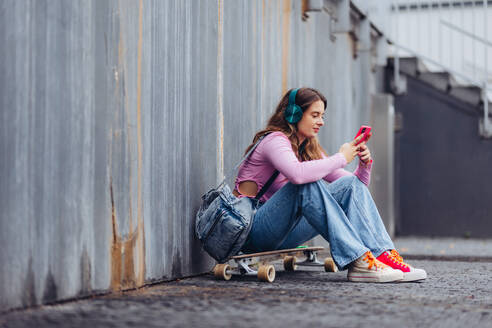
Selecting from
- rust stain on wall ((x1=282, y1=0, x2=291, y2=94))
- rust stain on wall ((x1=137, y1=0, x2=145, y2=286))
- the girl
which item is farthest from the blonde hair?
rust stain on wall ((x1=282, y1=0, x2=291, y2=94))

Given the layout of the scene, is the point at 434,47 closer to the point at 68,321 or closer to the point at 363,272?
the point at 363,272

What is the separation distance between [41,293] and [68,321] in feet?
1.18

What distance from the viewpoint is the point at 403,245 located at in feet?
29.4

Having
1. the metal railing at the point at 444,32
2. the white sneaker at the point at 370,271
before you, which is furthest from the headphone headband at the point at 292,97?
the metal railing at the point at 444,32

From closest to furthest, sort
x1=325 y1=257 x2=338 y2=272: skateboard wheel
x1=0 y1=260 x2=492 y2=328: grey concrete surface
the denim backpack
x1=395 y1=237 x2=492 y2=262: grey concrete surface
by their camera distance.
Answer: x1=0 y1=260 x2=492 y2=328: grey concrete surface
the denim backpack
x1=325 y1=257 x2=338 y2=272: skateboard wheel
x1=395 y1=237 x2=492 y2=262: grey concrete surface

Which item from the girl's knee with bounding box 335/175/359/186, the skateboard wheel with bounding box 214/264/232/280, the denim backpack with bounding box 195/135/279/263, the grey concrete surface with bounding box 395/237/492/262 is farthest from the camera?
the grey concrete surface with bounding box 395/237/492/262

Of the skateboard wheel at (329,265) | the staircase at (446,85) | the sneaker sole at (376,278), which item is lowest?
the skateboard wheel at (329,265)

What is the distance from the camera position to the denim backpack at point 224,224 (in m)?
4.23

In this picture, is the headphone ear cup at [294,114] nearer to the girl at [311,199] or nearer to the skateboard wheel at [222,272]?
the girl at [311,199]

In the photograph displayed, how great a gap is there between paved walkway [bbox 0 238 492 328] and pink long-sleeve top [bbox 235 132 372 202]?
1.85 ft

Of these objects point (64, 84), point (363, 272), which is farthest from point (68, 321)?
point (363, 272)

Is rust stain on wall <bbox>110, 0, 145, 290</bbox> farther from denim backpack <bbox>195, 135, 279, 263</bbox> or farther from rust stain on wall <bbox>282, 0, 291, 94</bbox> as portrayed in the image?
rust stain on wall <bbox>282, 0, 291, 94</bbox>

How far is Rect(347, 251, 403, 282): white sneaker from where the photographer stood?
168 inches

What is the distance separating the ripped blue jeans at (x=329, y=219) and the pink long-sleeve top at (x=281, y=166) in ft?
0.32
